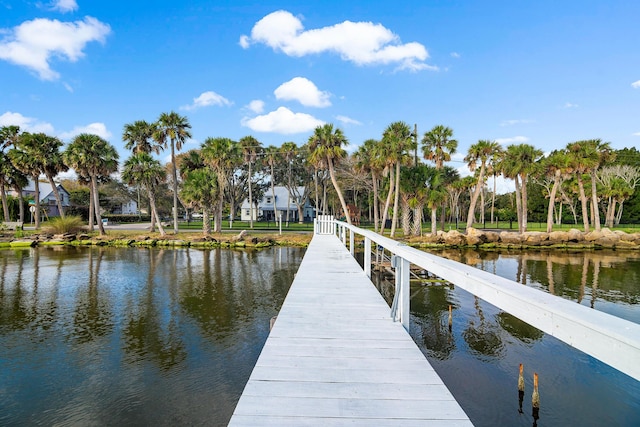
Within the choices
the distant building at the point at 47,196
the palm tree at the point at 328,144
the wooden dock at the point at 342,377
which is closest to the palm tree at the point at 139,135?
the palm tree at the point at 328,144

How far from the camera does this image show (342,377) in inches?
118

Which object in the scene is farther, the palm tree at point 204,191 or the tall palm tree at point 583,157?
the palm tree at point 204,191

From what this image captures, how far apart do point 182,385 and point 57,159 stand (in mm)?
34912

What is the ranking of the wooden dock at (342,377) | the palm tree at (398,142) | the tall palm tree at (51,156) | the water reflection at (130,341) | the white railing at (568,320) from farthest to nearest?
1. the tall palm tree at (51,156)
2. the palm tree at (398,142)
3. the water reflection at (130,341)
4. the wooden dock at (342,377)
5. the white railing at (568,320)

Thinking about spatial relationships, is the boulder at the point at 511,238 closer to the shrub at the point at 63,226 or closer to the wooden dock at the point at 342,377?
the wooden dock at the point at 342,377

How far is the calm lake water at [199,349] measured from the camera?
6504 mm

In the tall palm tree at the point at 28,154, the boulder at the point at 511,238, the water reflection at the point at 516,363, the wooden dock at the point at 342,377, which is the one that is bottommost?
the water reflection at the point at 516,363

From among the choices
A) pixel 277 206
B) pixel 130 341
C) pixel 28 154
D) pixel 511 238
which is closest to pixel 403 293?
pixel 130 341

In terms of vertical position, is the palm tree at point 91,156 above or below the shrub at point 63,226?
above

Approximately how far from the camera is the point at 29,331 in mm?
9969

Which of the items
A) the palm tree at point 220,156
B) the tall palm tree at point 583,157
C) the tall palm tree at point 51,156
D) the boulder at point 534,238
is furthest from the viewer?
the tall palm tree at point 51,156

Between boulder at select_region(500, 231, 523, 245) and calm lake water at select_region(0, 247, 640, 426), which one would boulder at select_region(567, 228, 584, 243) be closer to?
boulder at select_region(500, 231, 523, 245)

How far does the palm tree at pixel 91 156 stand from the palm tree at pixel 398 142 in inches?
935

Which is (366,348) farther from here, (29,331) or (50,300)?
(50,300)
